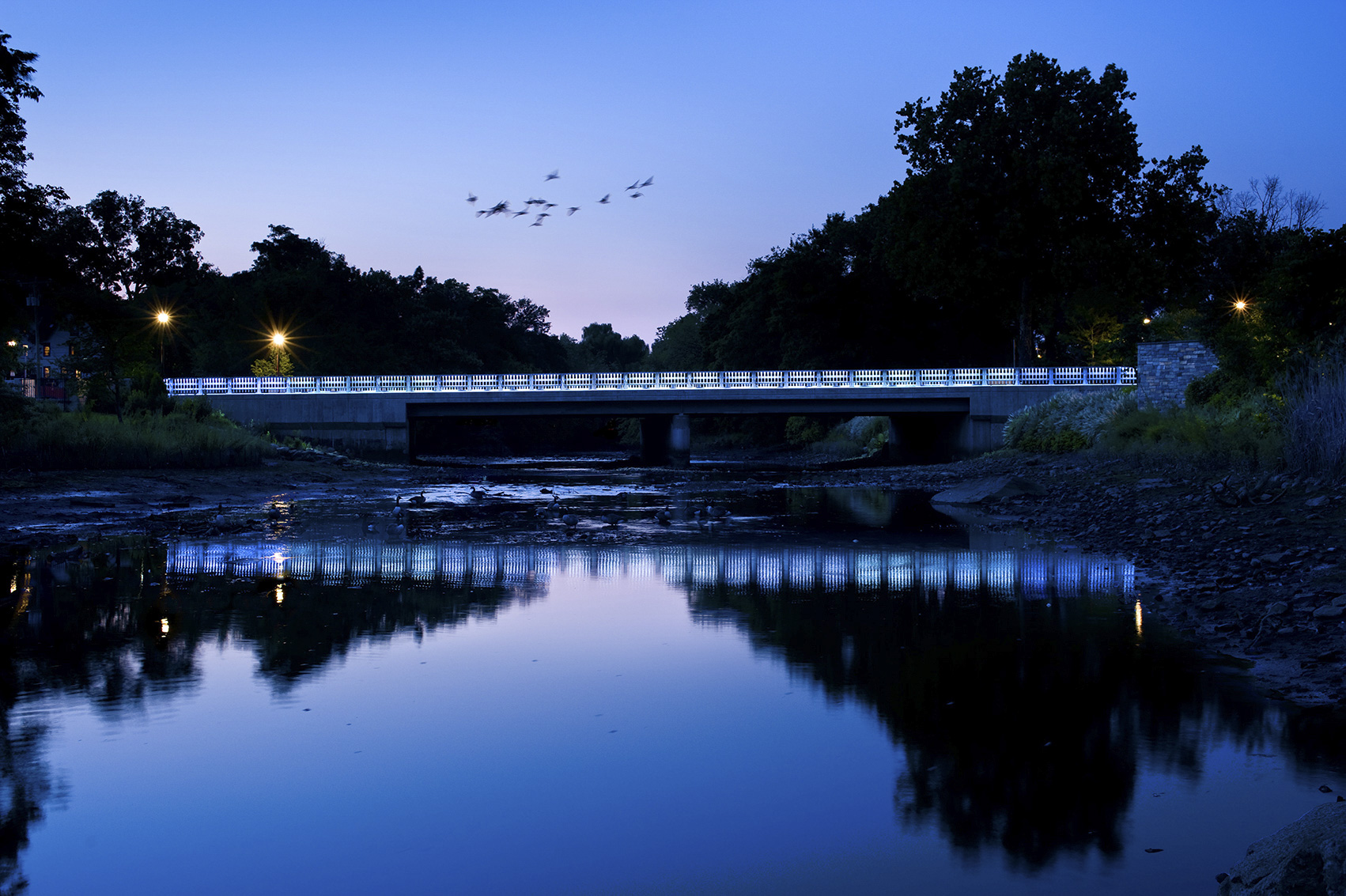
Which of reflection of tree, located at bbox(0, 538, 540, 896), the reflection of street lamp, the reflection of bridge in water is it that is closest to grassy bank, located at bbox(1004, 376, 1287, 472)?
the reflection of bridge in water

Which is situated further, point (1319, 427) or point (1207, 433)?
point (1207, 433)

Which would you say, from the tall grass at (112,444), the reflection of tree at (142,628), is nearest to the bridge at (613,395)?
the tall grass at (112,444)

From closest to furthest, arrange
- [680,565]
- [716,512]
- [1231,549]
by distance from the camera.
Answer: [1231,549], [680,565], [716,512]

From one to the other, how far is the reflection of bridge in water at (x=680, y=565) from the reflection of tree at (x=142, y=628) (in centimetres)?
90

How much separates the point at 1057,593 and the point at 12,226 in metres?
35.8

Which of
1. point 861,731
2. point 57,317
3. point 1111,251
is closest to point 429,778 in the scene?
point 861,731

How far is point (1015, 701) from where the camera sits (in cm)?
820

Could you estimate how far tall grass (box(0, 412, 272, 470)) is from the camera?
31141mm

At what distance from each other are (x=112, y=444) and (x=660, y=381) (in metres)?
27.1

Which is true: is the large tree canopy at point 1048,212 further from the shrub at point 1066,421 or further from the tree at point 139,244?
the tree at point 139,244

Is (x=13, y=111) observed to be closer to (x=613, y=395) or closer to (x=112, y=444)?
(x=112, y=444)

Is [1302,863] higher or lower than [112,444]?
lower

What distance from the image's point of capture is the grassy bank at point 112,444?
31125 mm

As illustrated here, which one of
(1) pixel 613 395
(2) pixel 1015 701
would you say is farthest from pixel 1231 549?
(1) pixel 613 395
